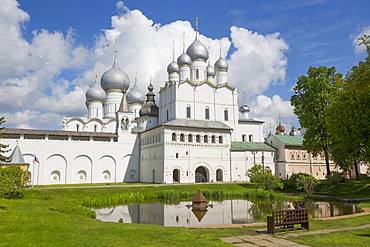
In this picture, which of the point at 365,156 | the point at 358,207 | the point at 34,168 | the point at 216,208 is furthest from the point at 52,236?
the point at 34,168

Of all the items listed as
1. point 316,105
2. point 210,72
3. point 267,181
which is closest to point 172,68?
point 210,72

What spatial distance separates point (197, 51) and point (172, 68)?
18.7 feet

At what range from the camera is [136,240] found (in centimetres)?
937

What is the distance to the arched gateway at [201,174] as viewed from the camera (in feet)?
141

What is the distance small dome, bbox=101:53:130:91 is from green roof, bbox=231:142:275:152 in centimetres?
2304

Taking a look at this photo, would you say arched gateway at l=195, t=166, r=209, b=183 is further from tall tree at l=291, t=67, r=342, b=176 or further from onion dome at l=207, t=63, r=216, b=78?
onion dome at l=207, t=63, r=216, b=78

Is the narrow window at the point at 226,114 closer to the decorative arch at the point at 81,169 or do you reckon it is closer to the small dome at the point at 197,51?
the small dome at the point at 197,51

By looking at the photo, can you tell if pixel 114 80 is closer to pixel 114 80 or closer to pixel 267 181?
pixel 114 80

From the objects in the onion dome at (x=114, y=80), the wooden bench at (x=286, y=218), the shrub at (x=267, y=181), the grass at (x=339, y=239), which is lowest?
the grass at (x=339, y=239)

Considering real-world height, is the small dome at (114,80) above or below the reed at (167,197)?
above

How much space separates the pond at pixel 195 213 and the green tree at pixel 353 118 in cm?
478

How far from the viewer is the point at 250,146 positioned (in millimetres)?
45219

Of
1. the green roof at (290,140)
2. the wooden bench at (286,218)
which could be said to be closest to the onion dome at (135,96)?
the green roof at (290,140)

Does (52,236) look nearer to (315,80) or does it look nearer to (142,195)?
(142,195)
